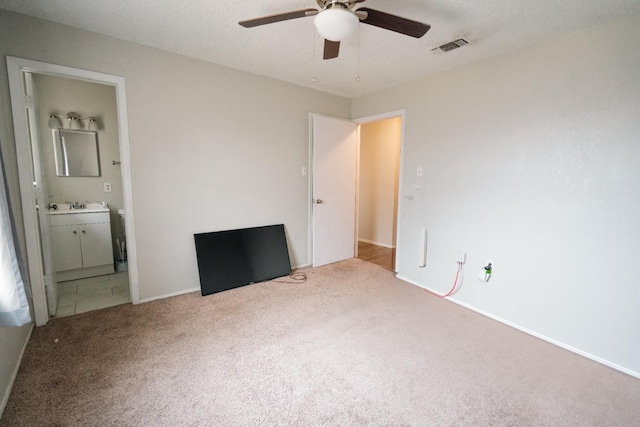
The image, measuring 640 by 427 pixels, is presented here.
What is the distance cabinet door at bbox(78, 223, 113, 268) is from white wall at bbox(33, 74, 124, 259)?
250 millimetres

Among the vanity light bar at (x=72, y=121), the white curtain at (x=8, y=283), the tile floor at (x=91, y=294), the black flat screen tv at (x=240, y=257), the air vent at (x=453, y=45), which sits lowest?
the tile floor at (x=91, y=294)

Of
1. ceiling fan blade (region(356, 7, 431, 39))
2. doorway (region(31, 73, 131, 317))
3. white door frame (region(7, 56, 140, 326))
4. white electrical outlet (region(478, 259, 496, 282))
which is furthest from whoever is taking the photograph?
doorway (region(31, 73, 131, 317))

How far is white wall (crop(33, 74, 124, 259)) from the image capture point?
11.3 ft

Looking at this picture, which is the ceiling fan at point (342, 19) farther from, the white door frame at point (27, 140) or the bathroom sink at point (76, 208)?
the bathroom sink at point (76, 208)

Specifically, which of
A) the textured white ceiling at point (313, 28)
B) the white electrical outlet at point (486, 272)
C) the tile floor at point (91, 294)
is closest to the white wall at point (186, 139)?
the textured white ceiling at point (313, 28)

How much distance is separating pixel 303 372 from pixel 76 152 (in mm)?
3963

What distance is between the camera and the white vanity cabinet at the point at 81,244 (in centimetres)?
332

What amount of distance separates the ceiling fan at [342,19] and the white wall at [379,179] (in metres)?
3.46

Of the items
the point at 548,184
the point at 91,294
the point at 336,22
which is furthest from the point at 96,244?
the point at 548,184

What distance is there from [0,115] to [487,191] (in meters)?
3.99

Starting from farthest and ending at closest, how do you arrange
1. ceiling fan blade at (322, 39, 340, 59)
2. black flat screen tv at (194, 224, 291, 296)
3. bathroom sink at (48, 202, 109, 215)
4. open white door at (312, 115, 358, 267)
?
1. open white door at (312, 115, 358, 267)
2. bathroom sink at (48, 202, 109, 215)
3. black flat screen tv at (194, 224, 291, 296)
4. ceiling fan blade at (322, 39, 340, 59)

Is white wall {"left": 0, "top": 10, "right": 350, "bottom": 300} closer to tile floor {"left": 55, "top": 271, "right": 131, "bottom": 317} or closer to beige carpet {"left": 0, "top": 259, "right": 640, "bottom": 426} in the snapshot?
tile floor {"left": 55, "top": 271, "right": 131, "bottom": 317}

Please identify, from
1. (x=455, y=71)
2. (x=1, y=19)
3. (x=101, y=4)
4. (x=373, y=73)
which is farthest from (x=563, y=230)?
(x=1, y=19)

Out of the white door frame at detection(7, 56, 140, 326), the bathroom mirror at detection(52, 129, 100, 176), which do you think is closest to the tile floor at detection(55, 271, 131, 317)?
the white door frame at detection(7, 56, 140, 326)
